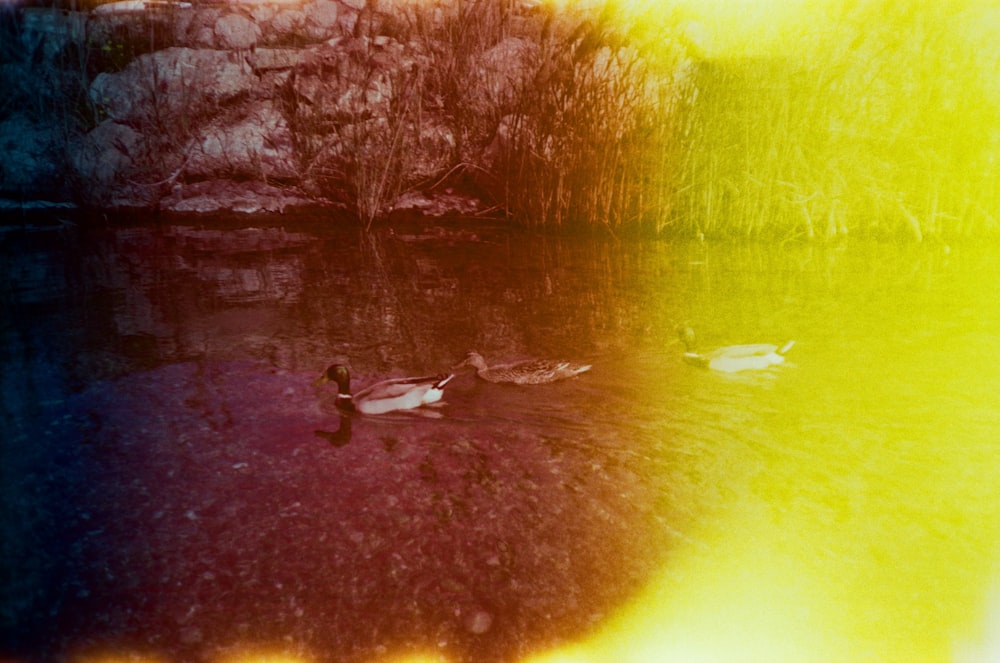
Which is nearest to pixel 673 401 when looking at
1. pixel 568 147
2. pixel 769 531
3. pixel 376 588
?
pixel 769 531

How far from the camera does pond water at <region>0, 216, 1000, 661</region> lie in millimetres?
2367

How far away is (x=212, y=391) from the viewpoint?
429 cm

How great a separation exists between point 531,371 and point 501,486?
1.34 m

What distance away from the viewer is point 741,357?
4594 millimetres

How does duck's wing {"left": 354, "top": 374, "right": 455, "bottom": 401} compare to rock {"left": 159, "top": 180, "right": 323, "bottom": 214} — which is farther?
rock {"left": 159, "top": 180, "right": 323, "bottom": 214}

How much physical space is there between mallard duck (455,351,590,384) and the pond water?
87mm

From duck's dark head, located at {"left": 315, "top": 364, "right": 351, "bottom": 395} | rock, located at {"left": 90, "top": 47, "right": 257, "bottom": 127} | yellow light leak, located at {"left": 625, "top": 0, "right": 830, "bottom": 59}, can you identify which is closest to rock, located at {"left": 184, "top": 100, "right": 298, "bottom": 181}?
rock, located at {"left": 90, "top": 47, "right": 257, "bottom": 127}

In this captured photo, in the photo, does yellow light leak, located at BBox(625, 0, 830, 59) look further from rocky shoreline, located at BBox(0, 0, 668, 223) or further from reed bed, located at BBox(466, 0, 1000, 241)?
rocky shoreline, located at BBox(0, 0, 668, 223)

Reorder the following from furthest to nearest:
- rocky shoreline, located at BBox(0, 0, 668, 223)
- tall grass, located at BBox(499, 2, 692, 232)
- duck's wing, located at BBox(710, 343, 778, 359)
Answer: rocky shoreline, located at BBox(0, 0, 668, 223), tall grass, located at BBox(499, 2, 692, 232), duck's wing, located at BBox(710, 343, 778, 359)

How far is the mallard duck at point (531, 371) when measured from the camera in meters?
4.45

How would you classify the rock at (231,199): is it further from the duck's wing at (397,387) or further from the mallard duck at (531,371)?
the duck's wing at (397,387)

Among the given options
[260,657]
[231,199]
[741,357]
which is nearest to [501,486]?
[260,657]

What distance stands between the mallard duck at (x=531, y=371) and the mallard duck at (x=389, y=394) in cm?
39

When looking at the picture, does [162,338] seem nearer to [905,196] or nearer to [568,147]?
[568,147]
